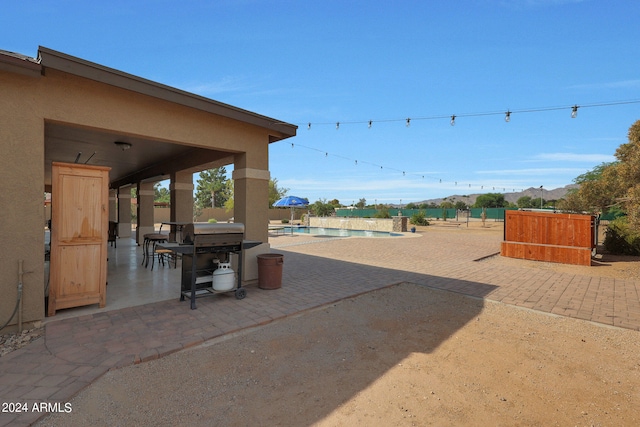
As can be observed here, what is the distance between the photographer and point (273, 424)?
228 cm

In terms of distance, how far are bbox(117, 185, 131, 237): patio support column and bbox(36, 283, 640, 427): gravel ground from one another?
14.4 m

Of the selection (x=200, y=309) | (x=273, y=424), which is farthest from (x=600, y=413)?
(x=200, y=309)

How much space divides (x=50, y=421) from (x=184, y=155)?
7.25 meters

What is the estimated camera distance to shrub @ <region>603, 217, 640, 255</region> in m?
10.5

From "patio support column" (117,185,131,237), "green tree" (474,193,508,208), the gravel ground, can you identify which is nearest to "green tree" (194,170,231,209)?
"patio support column" (117,185,131,237)

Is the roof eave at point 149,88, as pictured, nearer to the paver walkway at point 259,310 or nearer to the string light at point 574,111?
the paver walkway at point 259,310

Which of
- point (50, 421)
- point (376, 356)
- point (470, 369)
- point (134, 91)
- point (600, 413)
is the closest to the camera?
point (50, 421)

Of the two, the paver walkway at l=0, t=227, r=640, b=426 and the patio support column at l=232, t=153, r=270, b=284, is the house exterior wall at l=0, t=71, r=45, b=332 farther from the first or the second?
the patio support column at l=232, t=153, r=270, b=284

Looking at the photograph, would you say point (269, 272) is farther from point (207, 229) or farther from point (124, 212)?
point (124, 212)

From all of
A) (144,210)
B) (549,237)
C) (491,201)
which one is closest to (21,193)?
(144,210)

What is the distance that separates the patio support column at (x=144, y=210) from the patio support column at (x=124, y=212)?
11.4 ft

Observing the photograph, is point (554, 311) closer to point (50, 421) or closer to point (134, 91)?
point (50, 421)

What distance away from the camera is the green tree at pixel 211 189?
4938cm

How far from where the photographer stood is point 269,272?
590 centimetres
